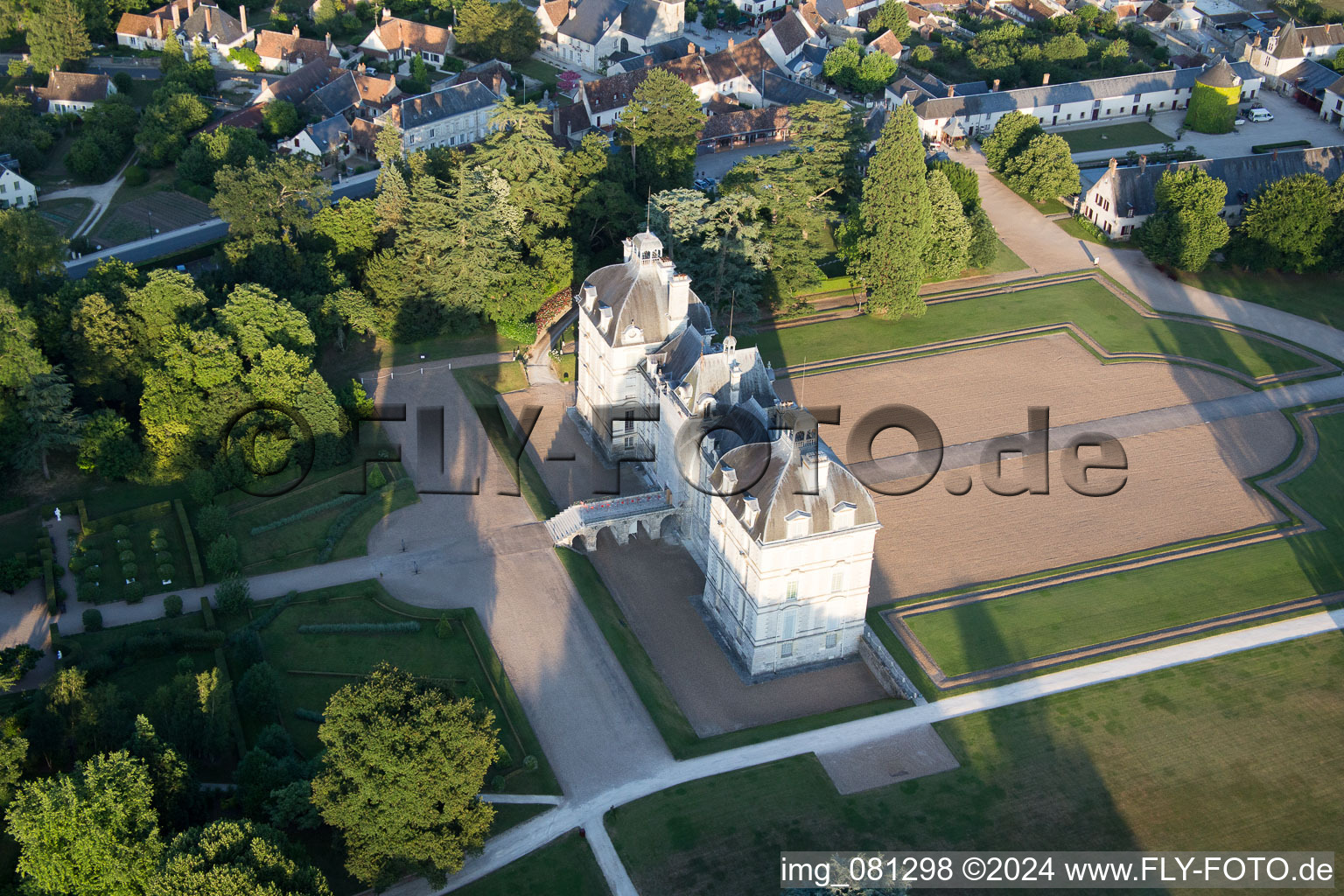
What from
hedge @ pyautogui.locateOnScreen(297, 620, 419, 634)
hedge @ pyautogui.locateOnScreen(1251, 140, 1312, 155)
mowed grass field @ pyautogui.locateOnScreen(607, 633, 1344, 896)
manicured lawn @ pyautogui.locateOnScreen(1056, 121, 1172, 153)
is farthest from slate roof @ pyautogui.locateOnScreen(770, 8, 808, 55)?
mowed grass field @ pyautogui.locateOnScreen(607, 633, 1344, 896)

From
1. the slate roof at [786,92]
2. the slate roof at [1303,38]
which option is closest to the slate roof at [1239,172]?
the slate roof at [786,92]

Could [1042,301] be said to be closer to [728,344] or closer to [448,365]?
[728,344]

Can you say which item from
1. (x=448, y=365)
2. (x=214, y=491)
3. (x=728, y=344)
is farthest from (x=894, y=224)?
(x=214, y=491)

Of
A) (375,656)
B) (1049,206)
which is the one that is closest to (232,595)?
(375,656)

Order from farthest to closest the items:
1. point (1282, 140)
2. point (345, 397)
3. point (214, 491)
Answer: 1. point (1282, 140)
2. point (345, 397)
3. point (214, 491)

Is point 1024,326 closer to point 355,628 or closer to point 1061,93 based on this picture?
point 1061,93

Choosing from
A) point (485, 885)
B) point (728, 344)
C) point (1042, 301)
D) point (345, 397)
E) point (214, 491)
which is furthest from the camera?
point (1042, 301)
